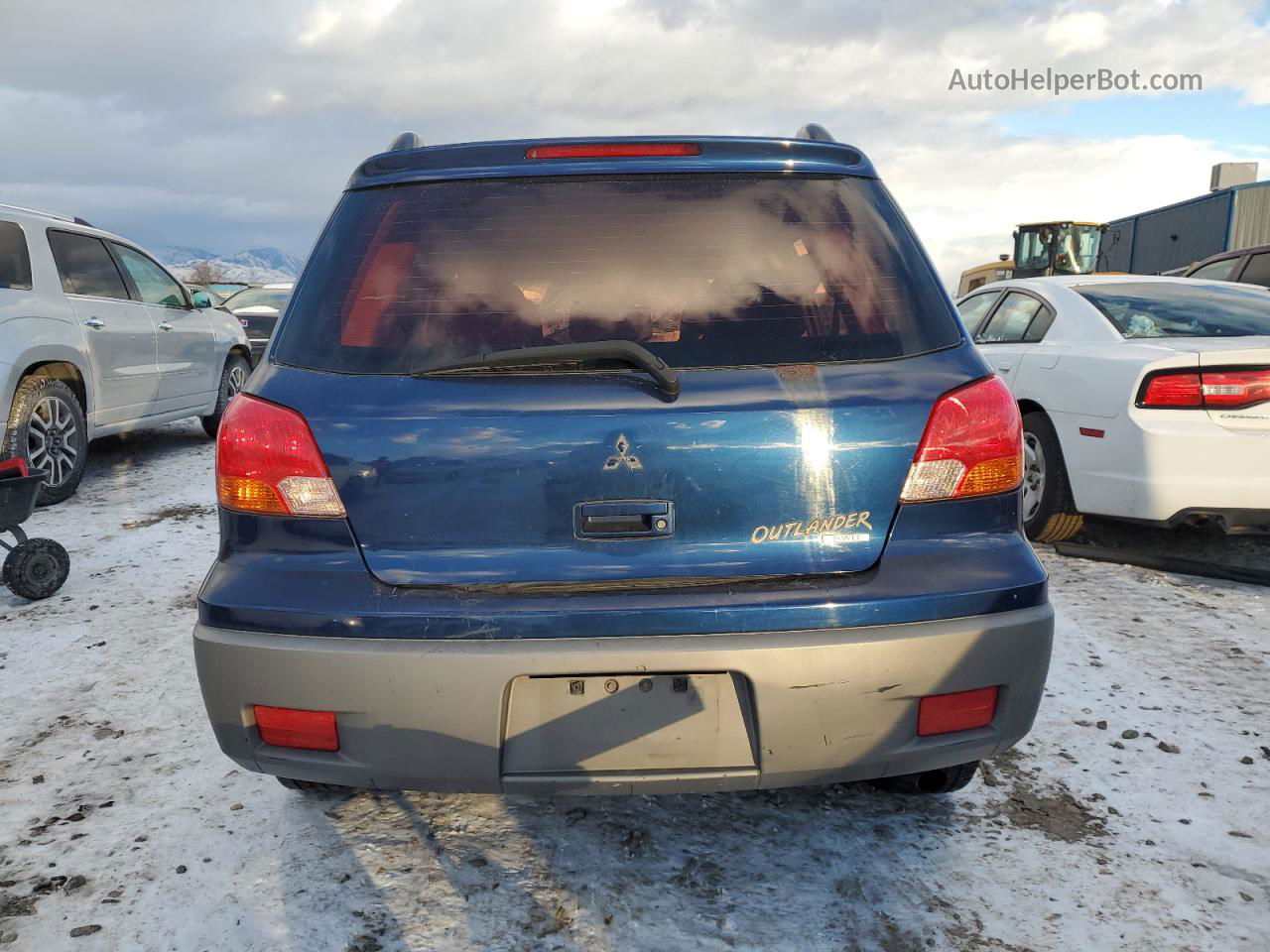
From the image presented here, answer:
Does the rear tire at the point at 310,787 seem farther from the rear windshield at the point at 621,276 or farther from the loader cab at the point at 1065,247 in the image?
the loader cab at the point at 1065,247

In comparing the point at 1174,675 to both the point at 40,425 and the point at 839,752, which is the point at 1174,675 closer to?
the point at 839,752

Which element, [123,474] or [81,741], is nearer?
[81,741]

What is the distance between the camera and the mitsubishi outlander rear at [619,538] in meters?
1.78

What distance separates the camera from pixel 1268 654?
3512 millimetres

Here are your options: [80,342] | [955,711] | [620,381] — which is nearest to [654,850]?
[955,711]

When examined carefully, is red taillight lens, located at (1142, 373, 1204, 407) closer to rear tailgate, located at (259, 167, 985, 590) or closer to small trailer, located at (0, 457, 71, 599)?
rear tailgate, located at (259, 167, 985, 590)

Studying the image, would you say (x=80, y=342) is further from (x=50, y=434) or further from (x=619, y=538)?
(x=619, y=538)

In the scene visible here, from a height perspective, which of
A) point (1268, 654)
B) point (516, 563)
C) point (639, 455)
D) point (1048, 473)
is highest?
point (639, 455)

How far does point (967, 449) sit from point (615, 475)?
29.8 inches

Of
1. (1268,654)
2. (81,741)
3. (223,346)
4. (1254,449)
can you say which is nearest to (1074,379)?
(1254,449)

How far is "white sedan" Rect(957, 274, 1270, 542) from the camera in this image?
3996 millimetres

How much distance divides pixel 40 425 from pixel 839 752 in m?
5.88

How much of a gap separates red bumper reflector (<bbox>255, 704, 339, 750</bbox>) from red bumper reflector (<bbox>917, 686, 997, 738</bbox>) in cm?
121

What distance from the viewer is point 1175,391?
4.07m
